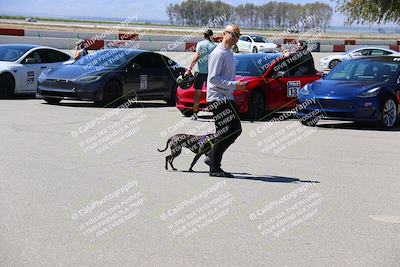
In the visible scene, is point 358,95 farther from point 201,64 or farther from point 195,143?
point 195,143

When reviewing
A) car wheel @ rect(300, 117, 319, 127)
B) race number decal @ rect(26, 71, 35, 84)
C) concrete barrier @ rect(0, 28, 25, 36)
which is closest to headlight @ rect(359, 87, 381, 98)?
car wheel @ rect(300, 117, 319, 127)

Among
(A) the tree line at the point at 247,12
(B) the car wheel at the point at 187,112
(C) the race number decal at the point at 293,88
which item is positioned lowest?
(A) the tree line at the point at 247,12

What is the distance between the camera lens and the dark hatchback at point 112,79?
16297mm

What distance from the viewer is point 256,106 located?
14500mm

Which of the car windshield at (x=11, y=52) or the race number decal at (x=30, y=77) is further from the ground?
the car windshield at (x=11, y=52)

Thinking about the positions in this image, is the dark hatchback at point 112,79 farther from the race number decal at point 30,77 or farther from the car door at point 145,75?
the race number decal at point 30,77

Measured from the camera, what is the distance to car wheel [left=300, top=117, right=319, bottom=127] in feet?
46.1

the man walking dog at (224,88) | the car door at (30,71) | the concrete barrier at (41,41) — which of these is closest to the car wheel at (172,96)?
the car door at (30,71)

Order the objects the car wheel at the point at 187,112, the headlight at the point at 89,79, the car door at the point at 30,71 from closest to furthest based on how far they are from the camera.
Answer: the car wheel at the point at 187,112 < the headlight at the point at 89,79 < the car door at the point at 30,71

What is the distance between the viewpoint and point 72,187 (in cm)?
781

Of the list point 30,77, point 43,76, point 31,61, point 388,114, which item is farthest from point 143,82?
point 388,114

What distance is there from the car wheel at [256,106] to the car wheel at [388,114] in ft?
8.12

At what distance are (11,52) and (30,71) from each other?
86 cm

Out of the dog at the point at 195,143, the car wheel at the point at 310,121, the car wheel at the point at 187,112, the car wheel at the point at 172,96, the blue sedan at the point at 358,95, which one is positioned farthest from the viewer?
the car wheel at the point at 172,96
